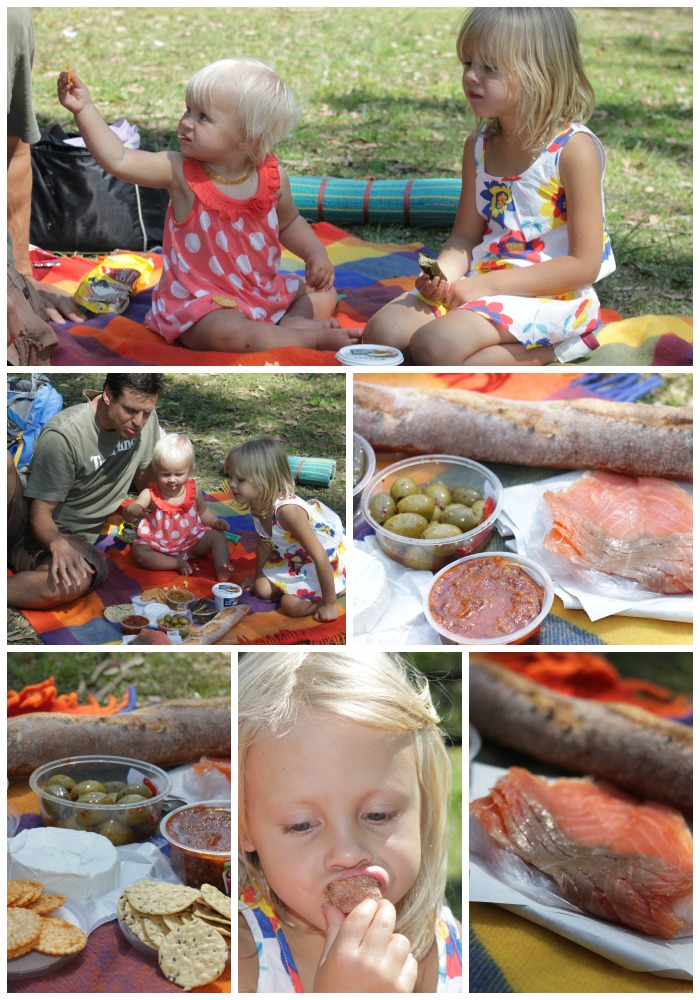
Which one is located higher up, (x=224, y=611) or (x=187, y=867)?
(x=224, y=611)

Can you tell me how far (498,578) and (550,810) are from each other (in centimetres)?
75

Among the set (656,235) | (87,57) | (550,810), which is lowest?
(550,810)

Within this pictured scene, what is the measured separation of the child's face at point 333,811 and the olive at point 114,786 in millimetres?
473

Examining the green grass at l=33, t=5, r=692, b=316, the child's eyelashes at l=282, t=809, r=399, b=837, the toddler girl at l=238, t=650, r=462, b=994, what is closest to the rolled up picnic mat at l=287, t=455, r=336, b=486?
the toddler girl at l=238, t=650, r=462, b=994

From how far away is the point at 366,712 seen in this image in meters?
1.94

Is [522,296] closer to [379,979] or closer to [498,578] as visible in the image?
[498,578]

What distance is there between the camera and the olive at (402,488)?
2.25m

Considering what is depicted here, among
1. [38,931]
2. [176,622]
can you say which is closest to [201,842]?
[38,931]

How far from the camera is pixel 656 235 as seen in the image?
427 cm

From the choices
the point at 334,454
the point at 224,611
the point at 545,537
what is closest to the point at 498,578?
the point at 545,537

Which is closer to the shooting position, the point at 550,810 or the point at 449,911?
the point at 449,911

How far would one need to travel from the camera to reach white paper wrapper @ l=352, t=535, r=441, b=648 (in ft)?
6.68

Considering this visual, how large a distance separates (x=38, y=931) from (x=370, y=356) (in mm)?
1540

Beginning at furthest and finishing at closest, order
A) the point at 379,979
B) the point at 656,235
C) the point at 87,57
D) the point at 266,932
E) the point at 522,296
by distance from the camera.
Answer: the point at 87,57 → the point at 656,235 → the point at 522,296 → the point at 266,932 → the point at 379,979
